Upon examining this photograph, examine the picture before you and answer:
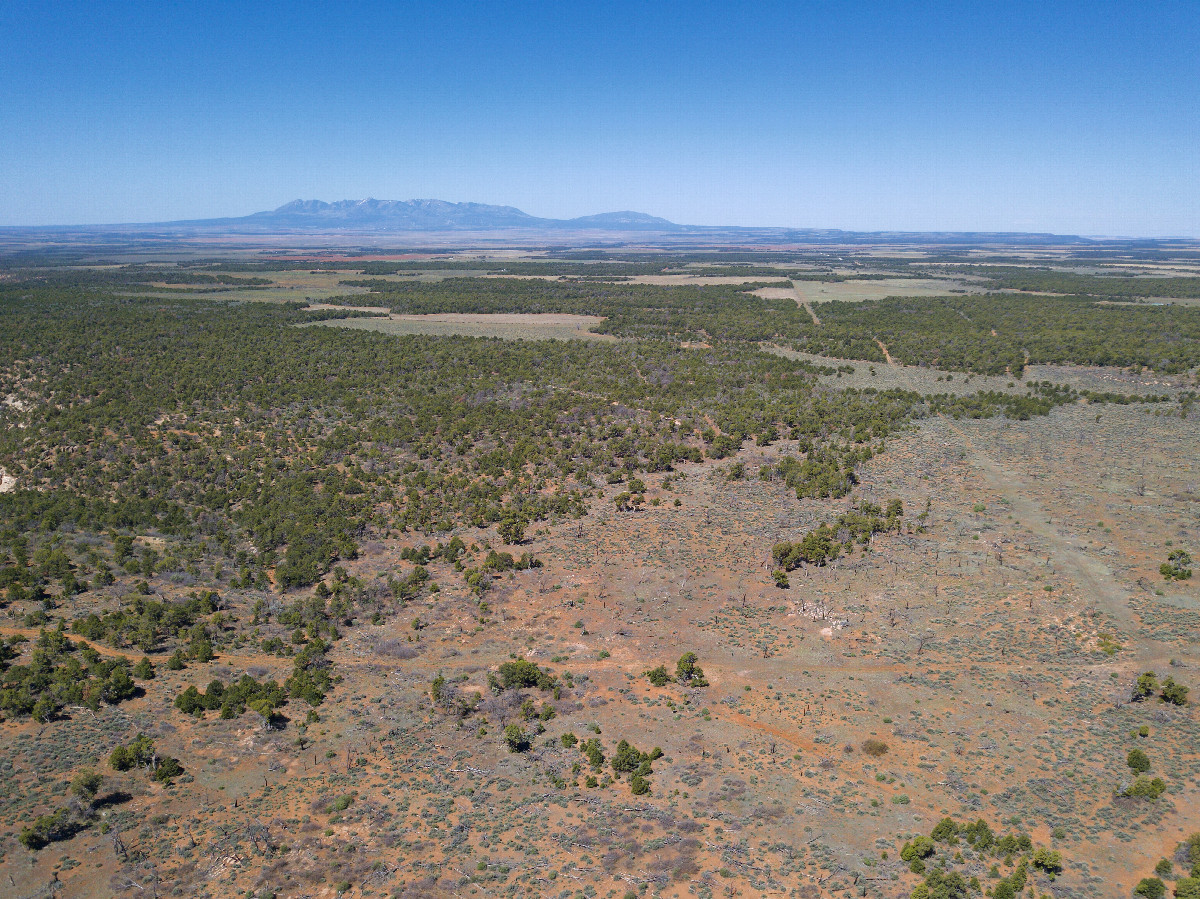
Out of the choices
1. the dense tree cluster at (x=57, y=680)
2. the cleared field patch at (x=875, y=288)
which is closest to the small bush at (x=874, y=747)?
the dense tree cluster at (x=57, y=680)

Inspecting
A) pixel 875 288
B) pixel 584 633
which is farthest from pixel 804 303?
pixel 584 633

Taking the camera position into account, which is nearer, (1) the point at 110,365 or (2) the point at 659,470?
(2) the point at 659,470

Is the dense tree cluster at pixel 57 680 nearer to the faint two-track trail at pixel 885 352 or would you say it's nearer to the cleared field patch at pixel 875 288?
the faint two-track trail at pixel 885 352

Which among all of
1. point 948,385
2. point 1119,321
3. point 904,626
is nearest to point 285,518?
point 904,626

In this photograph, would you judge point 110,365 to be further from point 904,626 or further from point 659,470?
point 904,626

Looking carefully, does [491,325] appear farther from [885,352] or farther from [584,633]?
[584,633]

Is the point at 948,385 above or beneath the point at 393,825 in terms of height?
above
